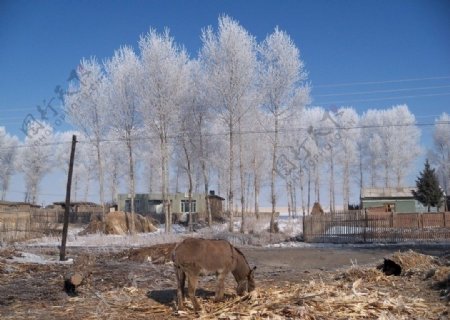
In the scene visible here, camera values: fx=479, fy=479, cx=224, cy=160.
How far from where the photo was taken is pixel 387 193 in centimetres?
5734

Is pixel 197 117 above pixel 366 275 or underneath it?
above

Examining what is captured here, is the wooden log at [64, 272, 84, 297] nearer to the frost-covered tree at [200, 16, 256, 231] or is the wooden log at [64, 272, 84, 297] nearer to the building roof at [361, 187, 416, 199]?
the frost-covered tree at [200, 16, 256, 231]

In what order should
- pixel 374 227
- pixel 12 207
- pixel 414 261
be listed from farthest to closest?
pixel 12 207
pixel 374 227
pixel 414 261

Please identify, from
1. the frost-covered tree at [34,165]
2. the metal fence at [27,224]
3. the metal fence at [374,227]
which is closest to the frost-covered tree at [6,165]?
the frost-covered tree at [34,165]

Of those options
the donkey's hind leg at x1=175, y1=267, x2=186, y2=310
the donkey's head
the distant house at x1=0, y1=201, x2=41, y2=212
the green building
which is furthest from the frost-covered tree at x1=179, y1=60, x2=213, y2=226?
the donkey's hind leg at x1=175, y1=267, x2=186, y2=310

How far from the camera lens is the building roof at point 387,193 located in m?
56.7

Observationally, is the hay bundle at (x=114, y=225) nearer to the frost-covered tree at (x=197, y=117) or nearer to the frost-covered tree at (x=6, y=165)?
the frost-covered tree at (x=197, y=117)

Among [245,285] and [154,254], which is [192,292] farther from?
[154,254]

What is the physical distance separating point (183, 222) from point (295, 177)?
66.0ft

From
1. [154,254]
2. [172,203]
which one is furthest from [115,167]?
[154,254]

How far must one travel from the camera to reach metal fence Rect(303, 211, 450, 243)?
31.7 meters

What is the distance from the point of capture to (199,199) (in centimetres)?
6203

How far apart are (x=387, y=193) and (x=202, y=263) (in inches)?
2040

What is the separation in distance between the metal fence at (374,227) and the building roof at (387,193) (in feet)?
75.6
